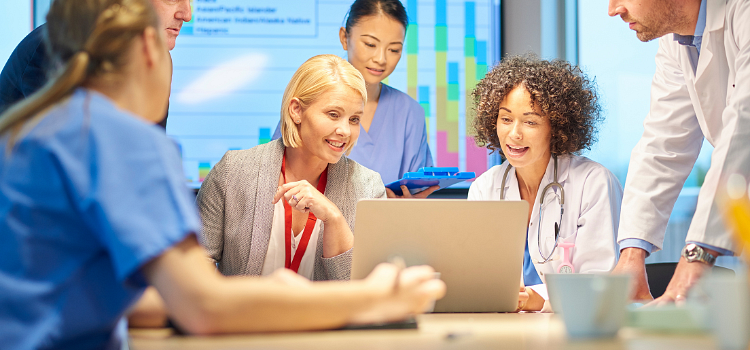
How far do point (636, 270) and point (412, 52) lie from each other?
1.90m

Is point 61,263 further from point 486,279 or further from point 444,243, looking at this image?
point 486,279

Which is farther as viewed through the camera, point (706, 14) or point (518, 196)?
point (518, 196)

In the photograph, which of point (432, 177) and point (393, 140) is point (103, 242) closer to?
point (432, 177)

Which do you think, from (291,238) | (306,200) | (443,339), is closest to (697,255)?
(443,339)

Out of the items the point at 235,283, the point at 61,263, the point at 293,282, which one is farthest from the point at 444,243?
the point at 61,263

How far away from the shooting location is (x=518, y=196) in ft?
6.81

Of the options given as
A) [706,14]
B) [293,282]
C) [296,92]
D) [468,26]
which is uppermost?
[468,26]

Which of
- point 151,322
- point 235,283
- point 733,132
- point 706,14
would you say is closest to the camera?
point 235,283

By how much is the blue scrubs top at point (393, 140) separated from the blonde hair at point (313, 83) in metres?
0.72

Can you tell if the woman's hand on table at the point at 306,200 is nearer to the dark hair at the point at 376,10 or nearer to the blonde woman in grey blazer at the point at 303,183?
the blonde woman in grey blazer at the point at 303,183

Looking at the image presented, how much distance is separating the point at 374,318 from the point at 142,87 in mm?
419

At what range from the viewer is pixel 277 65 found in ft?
10.2

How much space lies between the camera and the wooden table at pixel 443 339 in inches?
29.2

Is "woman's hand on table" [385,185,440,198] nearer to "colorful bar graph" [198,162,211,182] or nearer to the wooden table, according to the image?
the wooden table
